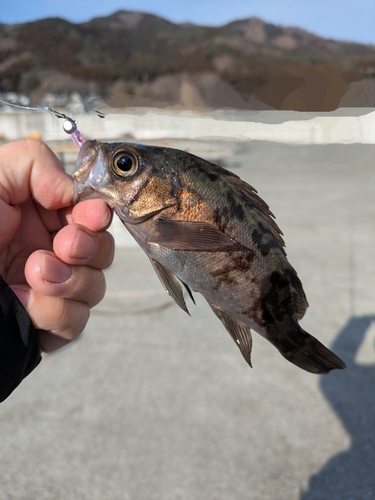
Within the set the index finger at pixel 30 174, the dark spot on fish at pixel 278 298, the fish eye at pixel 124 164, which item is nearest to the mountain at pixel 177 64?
the index finger at pixel 30 174

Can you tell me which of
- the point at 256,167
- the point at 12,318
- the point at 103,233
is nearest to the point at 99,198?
the point at 103,233

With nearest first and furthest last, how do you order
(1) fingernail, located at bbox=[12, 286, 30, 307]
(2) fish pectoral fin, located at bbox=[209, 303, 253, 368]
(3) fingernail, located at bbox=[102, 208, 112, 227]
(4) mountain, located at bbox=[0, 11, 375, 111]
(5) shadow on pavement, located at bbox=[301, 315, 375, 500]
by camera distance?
(2) fish pectoral fin, located at bbox=[209, 303, 253, 368] < (3) fingernail, located at bbox=[102, 208, 112, 227] < (1) fingernail, located at bbox=[12, 286, 30, 307] < (5) shadow on pavement, located at bbox=[301, 315, 375, 500] < (4) mountain, located at bbox=[0, 11, 375, 111]

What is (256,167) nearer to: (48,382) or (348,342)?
(348,342)

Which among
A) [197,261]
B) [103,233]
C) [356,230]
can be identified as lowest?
[356,230]

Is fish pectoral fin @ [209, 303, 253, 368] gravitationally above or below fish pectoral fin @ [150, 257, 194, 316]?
below

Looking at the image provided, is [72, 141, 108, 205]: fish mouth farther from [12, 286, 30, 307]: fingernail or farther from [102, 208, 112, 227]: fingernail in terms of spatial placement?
[12, 286, 30, 307]: fingernail

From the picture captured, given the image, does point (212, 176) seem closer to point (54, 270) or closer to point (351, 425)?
point (54, 270)

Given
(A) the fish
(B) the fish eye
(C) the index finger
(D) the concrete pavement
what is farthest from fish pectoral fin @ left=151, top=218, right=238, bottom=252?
(D) the concrete pavement
